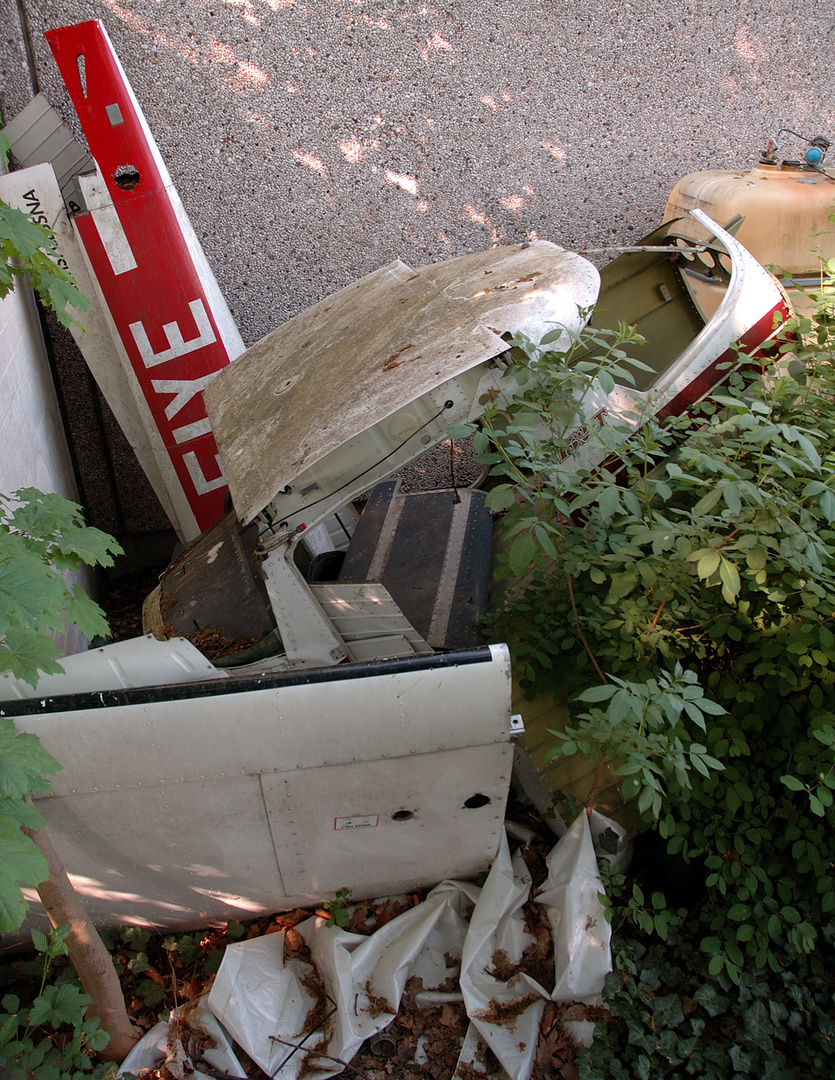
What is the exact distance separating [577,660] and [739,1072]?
117 centimetres

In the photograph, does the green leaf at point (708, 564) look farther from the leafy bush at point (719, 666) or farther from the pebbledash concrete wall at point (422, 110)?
the pebbledash concrete wall at point (422, 110)

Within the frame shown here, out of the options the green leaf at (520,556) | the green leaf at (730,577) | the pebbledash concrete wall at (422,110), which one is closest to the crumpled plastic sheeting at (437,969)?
the green leaf at (520,556)

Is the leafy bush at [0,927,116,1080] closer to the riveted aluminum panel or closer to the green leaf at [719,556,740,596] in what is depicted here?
the riveted aluminum panel

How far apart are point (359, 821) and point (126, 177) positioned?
3154mm

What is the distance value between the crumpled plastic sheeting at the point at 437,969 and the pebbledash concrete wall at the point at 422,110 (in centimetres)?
282

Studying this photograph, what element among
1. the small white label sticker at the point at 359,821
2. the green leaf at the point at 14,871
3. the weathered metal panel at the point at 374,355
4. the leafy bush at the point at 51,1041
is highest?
the weathered metal panel at the point at 374,355

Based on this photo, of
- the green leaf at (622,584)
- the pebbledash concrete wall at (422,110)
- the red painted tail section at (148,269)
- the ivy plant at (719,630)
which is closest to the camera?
the ivy plant at (719,630)

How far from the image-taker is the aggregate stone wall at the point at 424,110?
12.8 feet

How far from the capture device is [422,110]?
4.13m

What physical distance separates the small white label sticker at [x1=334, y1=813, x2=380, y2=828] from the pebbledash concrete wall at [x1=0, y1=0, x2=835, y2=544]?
2.68 m

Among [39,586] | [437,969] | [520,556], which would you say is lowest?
[437,969]

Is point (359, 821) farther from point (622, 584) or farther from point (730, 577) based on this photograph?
point (730, 577)

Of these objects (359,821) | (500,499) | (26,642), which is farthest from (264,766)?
(500,499)

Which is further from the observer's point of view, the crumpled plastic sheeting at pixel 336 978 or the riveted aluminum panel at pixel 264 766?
the crumpled plastic sheeting at pixel 336 978
